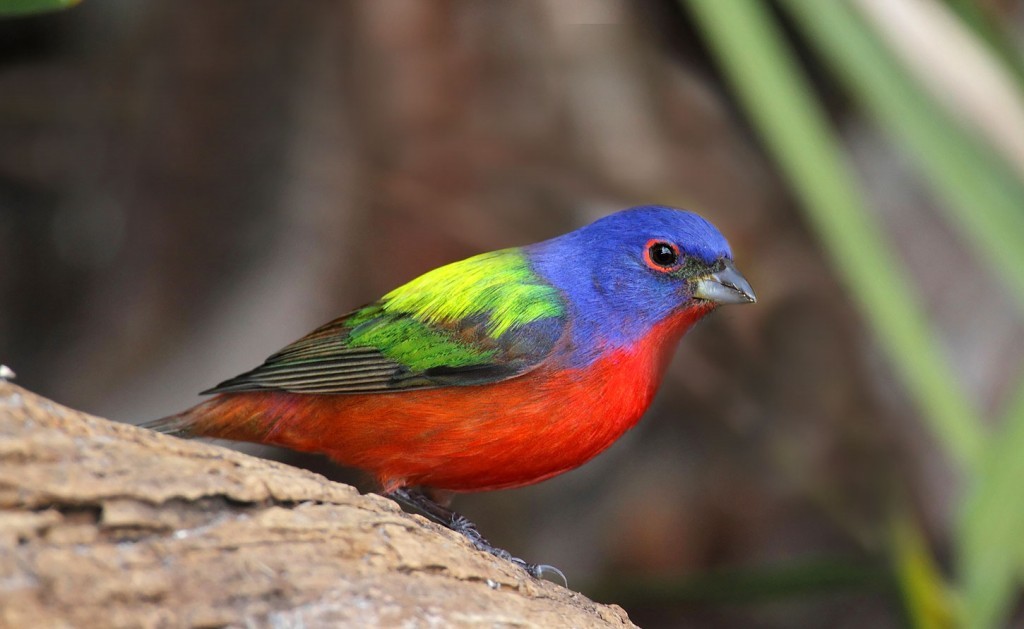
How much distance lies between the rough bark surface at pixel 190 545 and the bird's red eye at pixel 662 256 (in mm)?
1685

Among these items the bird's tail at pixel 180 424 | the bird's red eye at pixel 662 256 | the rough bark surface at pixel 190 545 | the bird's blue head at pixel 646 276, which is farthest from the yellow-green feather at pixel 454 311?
the rough bark surface at pixel 190 545

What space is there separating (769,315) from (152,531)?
5193 millimetres

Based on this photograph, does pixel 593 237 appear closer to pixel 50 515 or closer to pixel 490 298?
pixel 490 298

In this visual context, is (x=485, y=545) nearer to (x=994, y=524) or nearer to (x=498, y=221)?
(x=994, y=524)

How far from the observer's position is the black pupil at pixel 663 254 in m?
4.16

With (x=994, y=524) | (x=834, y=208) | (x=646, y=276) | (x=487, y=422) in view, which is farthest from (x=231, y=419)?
(x=994, y=524)

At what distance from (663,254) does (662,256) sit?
0.01 m

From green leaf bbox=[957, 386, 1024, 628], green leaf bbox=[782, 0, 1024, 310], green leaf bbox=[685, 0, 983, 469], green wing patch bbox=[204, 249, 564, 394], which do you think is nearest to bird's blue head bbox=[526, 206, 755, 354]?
green wing patch bbox=[204, 249, 564, 394]

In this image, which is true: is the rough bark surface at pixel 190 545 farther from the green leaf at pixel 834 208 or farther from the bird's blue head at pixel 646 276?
the green leaf at pixel 834 208

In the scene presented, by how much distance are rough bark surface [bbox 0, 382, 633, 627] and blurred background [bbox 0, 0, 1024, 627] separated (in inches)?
112

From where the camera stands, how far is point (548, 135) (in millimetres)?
6594

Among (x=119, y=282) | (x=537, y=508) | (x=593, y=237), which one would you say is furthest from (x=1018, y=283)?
(x=119, y=282)

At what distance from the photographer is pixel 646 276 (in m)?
4.15

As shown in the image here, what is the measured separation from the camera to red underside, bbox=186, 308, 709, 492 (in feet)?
12.4
